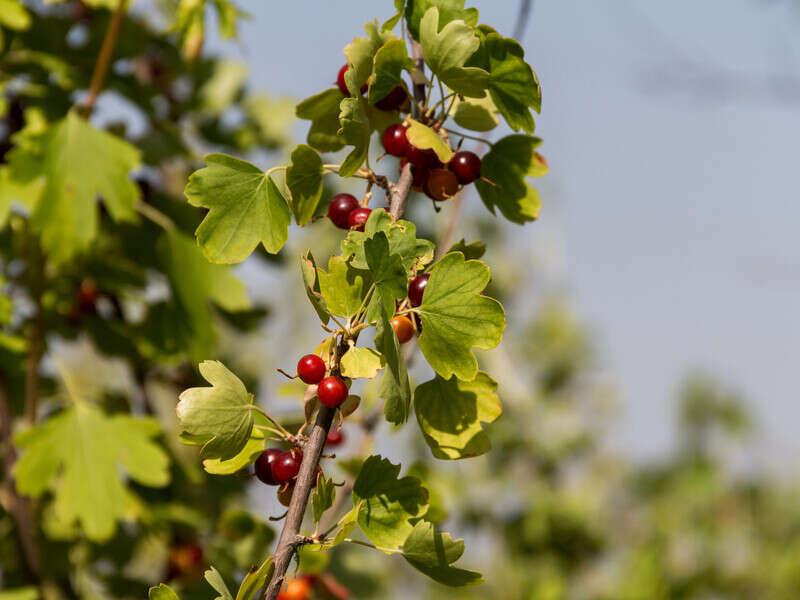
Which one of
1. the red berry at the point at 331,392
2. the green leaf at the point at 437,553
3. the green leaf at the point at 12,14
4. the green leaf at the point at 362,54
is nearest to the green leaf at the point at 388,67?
the green leaf at the point at 362,54

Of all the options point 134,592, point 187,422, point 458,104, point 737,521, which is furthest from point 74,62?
point 737,521

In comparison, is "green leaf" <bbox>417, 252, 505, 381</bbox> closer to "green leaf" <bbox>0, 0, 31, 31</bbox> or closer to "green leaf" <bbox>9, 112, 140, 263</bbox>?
"green leaf" <bbox>9, 112, 140, 263</bbox>

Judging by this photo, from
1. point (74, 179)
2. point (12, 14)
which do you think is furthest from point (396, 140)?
point (12, 14)

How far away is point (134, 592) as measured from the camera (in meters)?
1.58

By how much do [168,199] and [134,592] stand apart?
0.79 metres

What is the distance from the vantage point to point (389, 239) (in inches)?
21.8

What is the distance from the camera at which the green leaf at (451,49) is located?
23.3 inches

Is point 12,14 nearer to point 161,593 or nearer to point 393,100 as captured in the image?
point 393,100

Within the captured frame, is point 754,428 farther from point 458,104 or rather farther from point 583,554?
point 458,104

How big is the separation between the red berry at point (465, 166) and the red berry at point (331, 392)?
0.70 ft

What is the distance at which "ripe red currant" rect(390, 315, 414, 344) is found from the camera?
61 centimetres

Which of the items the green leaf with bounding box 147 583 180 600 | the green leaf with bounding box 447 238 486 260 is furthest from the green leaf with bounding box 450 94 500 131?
the green leaf with bounding box 147 583 180 600

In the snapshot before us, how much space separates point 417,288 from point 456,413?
12 centimetres

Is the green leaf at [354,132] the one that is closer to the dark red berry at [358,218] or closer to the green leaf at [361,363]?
the dark red berry at [358,218]
